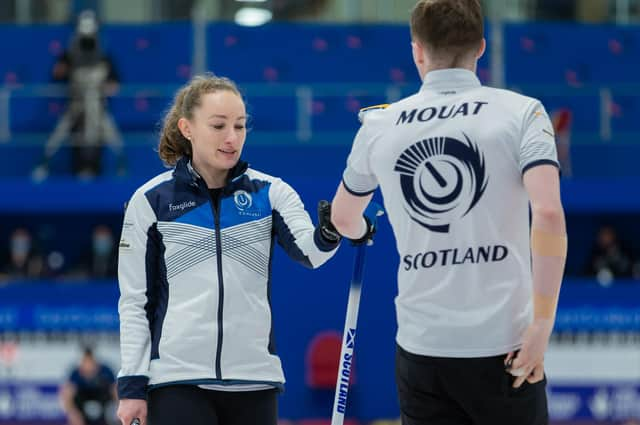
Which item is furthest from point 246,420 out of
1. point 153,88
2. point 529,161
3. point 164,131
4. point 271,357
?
point 153,88

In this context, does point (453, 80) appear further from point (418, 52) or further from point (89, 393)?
point (89, 393)

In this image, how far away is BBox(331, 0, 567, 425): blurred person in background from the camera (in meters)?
2.75

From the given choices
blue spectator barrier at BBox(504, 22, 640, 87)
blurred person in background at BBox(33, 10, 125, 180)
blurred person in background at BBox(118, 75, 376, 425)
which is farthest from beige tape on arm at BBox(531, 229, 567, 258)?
blue spectator barrier at BBox(504, 22, 640, 87)

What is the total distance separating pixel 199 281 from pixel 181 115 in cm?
64

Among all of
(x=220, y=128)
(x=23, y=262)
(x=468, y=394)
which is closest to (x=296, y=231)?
(x=220, y=128)

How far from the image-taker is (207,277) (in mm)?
3451

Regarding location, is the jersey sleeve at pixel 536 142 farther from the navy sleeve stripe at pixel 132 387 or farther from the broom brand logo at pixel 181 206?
the navy sleeve stripe at pixel 132 387

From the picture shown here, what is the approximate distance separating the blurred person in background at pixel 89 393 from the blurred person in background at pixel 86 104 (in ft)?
9.34

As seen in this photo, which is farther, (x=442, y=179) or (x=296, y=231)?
(x=296, y=231)

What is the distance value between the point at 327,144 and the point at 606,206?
3480mm

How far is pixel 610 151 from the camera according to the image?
46.5ft

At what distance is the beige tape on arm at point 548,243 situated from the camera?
2.66 meters

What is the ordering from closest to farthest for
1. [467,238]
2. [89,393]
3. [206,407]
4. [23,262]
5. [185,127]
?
[467,238] → [206,407] → [185,127] → [89,393] → [23,262]

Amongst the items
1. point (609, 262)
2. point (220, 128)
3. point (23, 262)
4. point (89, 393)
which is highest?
point (220, 128)
